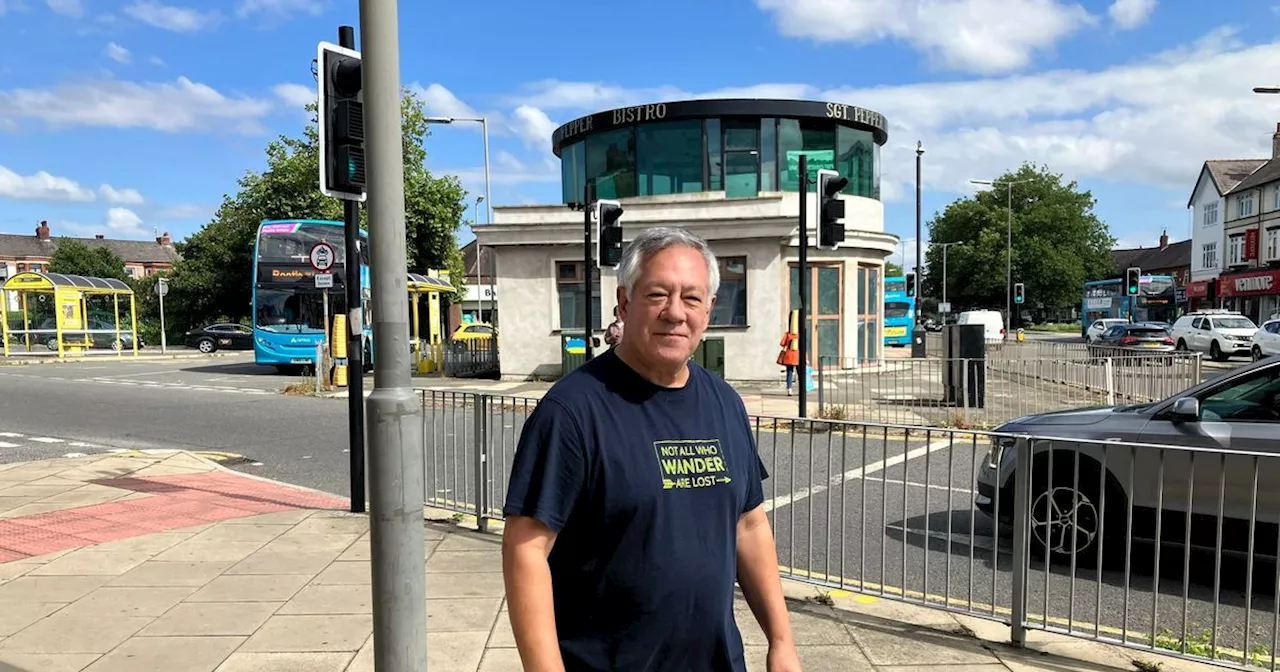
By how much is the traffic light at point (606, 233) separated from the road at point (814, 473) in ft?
12.0

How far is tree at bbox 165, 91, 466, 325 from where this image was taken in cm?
3662

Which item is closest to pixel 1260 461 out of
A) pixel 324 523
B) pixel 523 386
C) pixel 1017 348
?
pixel 324 523

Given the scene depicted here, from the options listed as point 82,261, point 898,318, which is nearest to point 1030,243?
point 898,318

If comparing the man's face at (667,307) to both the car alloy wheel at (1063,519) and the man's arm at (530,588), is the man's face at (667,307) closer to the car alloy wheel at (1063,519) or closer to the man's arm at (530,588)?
the man's arm at (530,588)

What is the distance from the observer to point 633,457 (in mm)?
1816

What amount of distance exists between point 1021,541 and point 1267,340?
27950 millimetres

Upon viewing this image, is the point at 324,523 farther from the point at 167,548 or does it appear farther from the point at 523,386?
the point at 523,386

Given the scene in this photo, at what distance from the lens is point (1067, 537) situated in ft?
17.2

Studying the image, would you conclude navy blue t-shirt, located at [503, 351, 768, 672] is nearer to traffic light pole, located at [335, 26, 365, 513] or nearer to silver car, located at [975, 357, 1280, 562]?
silver car, located at [975, 357, 1280, 562]

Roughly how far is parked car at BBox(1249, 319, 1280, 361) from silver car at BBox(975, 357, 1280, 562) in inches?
971

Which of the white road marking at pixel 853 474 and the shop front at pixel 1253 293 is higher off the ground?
the shop front at pixel 1253 293

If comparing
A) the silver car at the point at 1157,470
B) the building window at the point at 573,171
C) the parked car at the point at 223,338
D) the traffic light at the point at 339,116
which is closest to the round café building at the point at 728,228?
the building window at the point at 573,171

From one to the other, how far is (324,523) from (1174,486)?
228 inches

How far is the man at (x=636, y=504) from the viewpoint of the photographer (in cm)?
179
